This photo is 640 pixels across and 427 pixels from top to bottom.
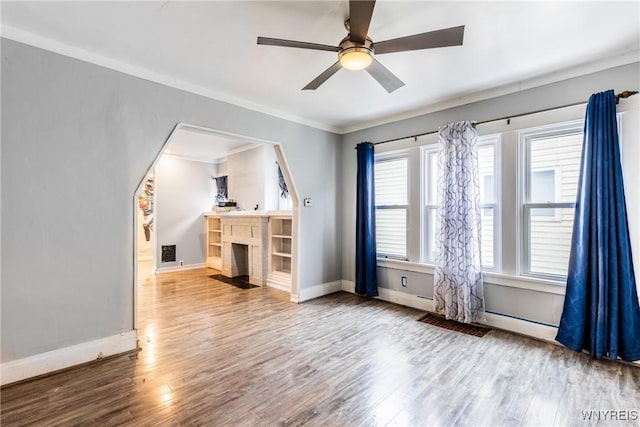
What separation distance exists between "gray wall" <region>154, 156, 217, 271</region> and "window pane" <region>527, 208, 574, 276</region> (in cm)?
662

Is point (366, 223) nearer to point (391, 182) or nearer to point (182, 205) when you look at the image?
point (391, 182)

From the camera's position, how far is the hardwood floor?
6.43 feet

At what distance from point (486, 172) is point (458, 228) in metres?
0.75

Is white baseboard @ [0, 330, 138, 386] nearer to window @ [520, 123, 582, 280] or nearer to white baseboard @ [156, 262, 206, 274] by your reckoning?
white baseboard @ [156, 262, 206, 274]

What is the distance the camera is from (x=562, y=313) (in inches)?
114

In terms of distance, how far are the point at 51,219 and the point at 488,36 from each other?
12.8 feet

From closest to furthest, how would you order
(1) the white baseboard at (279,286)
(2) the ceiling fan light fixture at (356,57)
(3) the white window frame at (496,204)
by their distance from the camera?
(2) the ceiling fan light fixture at (356,57), (3) the white window frame at (496,204), (1) the white baseboard at (279,286)

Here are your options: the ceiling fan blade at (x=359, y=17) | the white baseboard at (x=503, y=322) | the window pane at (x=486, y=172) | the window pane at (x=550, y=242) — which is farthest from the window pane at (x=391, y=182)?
the ceiling fan blade at (x=359, y=17)

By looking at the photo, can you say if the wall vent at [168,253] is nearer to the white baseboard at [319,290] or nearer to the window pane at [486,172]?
the white baseboard at [319,290]

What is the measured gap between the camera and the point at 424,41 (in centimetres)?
199

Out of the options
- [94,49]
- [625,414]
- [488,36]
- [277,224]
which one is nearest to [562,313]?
[625,414]

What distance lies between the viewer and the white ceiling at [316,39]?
2.10 m

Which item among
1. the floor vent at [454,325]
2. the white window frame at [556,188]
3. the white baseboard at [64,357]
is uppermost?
the white window frame at [556,188]

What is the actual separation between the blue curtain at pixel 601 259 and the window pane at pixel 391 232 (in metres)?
1.96
